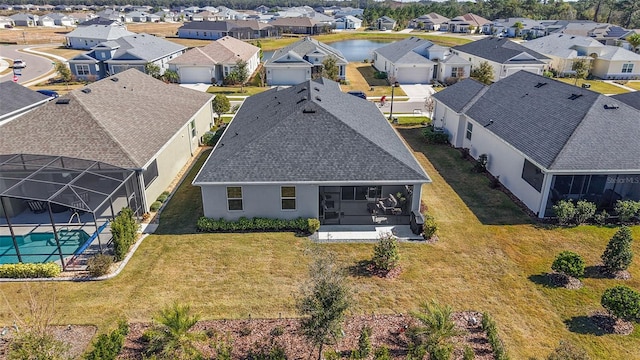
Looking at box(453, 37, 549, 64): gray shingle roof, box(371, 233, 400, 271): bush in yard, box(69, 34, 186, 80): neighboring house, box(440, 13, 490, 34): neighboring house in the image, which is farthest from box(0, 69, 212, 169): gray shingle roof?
box(440, 13, 490, 34): neighboring house

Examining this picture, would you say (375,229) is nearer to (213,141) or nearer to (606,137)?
(606,137)

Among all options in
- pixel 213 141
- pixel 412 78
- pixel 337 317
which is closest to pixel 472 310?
pixel 337 317

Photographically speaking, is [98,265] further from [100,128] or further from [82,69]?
[82,69]

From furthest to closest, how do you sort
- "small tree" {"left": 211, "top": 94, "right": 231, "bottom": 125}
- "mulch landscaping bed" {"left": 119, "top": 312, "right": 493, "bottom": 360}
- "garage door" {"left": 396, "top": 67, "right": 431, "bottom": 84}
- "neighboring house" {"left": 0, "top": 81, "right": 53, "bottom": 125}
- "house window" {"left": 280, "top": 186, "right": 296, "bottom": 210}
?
"garage door" {"left": 396, "top": 67, "right": 431, "bottom": 84}, "small tree" {"left": 211, "top": 94, "right": 231, "bottom": 125}, "neighboring house" {"left": 0, "top": 81, "right": 53, "bottom": 125}, "house window" {"left": 280, "top": 186, "right": 296, "bottom": 210}, "mulch landscaping bed" {"left": 119, "top": 312, "right": 493, "bottom": 360}

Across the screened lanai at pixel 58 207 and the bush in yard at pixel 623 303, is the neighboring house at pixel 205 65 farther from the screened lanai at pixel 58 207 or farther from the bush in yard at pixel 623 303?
the bush in yard at pixel 623 303

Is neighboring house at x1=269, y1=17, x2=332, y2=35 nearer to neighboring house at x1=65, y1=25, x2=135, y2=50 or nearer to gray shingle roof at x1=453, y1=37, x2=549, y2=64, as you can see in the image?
neighboring house at x1=65, y1=25, x2=135, y2=50

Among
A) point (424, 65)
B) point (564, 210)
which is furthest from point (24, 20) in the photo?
point (564, 210)
